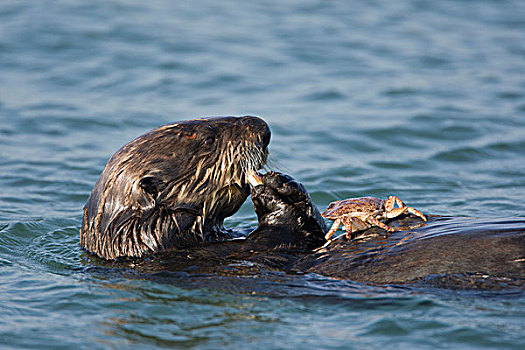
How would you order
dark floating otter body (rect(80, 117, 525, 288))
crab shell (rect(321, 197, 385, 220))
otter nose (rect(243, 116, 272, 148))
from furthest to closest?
1. otter nose (rect(243, 116, 272, 148))
2. crab shell (rect(321, 197, 385, 220))
3. dark floating otter body (rect(80, 117, 525, 288))

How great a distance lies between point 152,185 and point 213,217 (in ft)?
1.64

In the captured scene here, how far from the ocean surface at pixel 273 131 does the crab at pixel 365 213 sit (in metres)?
0.52

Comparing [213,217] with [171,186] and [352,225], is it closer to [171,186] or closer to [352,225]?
[171,186]

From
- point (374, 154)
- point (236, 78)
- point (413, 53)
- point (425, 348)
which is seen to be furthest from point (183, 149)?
point (413, 53)

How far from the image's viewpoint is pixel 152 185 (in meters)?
4.61

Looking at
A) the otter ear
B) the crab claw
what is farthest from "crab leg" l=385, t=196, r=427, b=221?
the otter ear

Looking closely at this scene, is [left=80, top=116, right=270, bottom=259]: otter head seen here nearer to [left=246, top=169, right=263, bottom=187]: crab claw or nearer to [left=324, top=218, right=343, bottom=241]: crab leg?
[left=246, top=169, right=263, bottom=187]: crab claw

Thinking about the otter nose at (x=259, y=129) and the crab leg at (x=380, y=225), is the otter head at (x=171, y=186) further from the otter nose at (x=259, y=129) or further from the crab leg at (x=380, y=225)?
the crab leg at (x=380, y=225)

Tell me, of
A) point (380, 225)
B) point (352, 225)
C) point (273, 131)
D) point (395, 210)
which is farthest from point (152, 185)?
point (273, 131)

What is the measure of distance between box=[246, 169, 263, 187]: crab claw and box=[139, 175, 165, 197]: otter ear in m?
0.59

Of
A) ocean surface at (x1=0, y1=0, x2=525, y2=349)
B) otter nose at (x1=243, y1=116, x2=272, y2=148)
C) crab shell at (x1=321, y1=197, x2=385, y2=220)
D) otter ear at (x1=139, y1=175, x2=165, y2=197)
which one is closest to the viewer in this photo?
ocean surface at (x1=0, y1=0, x2=525, y2=349)

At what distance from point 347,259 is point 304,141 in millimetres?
4729

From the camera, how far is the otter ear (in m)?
4.57

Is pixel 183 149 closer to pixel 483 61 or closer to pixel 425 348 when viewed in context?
pixel 425 348
